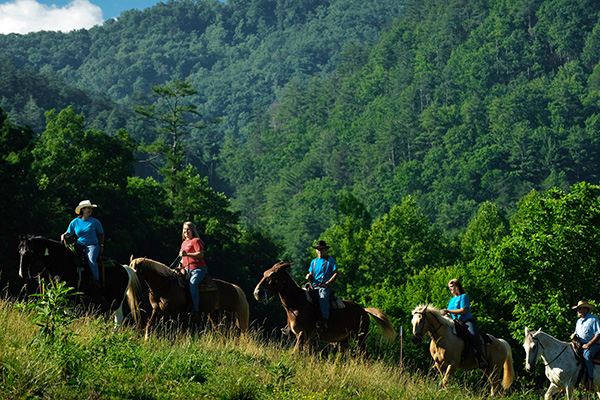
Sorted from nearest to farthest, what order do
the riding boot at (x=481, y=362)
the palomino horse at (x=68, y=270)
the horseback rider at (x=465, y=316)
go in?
the palomino horse at (x=68, y=270)
the horseback rider at (x=465, y=316)
the riding boot at (x=481, y=362)

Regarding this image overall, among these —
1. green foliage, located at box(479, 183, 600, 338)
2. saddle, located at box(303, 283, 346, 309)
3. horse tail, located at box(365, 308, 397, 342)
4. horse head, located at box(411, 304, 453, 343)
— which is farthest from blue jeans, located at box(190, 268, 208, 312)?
green foliage, located at box(479, 183, 600, 338)

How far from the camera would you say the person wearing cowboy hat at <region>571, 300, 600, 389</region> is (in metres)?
16.4

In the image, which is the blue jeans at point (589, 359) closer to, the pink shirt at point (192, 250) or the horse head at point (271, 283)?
the horse head at point (271, 283)

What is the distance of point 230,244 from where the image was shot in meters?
69.3

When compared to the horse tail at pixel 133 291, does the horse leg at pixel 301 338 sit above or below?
below

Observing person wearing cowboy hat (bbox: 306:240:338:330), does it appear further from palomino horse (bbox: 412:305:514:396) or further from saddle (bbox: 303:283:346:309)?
palomino horse (bbox: 412:305:514:396)

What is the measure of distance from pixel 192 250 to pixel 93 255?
2026 millimetres

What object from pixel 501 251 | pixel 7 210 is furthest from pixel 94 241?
pixel 7 210

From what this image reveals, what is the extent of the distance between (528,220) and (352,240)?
38038 mm

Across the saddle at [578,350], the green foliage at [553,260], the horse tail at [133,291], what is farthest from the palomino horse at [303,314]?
the green foliage at [553,260]

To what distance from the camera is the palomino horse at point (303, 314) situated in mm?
16219

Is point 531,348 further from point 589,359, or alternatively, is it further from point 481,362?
point 481,362

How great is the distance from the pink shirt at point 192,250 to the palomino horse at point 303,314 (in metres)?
1.38

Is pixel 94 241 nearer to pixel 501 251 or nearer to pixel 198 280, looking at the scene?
pixel 198 280
